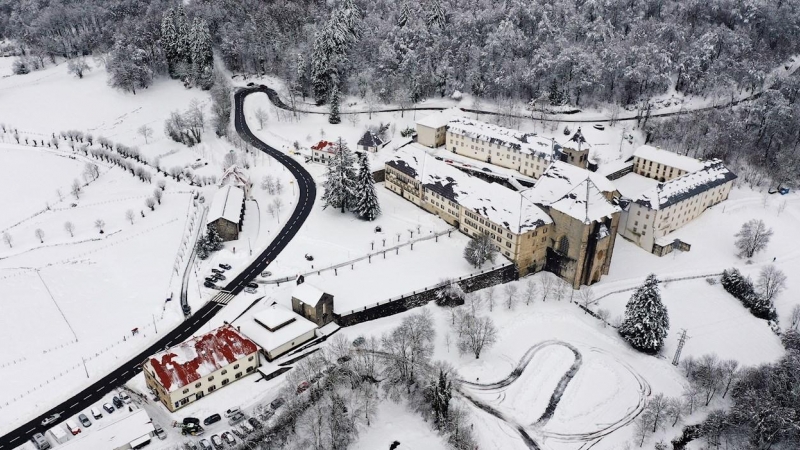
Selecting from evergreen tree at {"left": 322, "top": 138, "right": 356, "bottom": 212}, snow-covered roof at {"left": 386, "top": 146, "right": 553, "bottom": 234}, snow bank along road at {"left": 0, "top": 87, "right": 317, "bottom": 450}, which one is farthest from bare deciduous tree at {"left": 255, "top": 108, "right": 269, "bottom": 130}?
evergreen tree at {"left": 322, "top": 138, "right": 356, "bottom": 212}

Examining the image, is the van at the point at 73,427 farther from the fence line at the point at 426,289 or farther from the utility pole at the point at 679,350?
the utility pole at the point at 679,350

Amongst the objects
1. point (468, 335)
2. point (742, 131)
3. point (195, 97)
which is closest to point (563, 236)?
point (468, 335)

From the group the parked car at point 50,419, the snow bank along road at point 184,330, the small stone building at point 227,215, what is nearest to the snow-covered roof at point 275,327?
the snow bank along road at point 184,330

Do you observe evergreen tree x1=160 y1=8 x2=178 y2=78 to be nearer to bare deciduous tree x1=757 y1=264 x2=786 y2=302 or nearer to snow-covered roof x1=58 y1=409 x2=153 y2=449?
snow-covered roof x1=58 y1=409 x2=153 y2=449

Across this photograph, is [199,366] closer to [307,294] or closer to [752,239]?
[307,294]

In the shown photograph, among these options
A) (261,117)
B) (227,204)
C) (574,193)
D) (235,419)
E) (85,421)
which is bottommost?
(235,419)

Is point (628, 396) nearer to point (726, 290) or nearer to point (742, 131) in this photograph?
point (726, 290)

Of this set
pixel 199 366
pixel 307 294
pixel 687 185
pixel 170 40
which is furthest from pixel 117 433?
pixel 170 40
